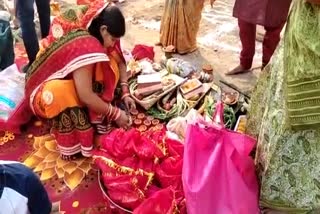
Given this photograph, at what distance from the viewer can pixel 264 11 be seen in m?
2.71

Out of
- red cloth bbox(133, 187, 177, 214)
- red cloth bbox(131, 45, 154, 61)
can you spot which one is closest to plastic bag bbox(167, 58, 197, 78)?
red cloth bbox(131, 45, 154, 61)

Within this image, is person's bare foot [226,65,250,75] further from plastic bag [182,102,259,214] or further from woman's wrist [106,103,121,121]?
plastic bag [182,102,259,214]

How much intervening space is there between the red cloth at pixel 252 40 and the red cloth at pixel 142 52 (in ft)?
2.18

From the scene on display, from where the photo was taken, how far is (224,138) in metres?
1.81

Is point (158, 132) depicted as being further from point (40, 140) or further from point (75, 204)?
point (40, 140)

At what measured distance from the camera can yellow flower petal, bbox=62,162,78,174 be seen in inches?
94.5

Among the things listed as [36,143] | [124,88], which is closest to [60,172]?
[36,143]

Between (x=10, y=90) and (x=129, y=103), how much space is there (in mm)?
754

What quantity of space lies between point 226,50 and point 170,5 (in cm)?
58

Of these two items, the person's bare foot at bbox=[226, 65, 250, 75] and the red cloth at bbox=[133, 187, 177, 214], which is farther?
the person's bare foot at bbox=[226, 65, 250, 75]

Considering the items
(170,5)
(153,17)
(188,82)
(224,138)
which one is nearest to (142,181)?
(224,138)

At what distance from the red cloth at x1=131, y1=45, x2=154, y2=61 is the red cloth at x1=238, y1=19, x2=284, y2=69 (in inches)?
26.1

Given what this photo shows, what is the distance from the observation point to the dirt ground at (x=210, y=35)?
325 cm

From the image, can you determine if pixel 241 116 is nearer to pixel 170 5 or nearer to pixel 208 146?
pixel 208 146
